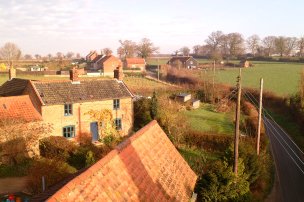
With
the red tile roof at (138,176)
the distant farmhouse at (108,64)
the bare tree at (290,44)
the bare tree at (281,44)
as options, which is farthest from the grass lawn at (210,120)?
the bare tree at (290,44)

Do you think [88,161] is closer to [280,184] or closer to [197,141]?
[197,141]

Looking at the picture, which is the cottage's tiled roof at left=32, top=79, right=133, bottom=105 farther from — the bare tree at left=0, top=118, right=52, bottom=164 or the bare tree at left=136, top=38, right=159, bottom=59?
the bare tree at left=136, top=38, right=159, bottom=59

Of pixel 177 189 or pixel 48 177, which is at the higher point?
pixel 177 189

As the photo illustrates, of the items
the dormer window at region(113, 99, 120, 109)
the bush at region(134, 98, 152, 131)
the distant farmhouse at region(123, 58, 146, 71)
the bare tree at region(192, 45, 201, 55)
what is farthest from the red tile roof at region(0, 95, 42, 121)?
the bare tree at region(192, 45, 201, 55)

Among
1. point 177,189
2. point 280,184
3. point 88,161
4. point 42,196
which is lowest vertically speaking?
point 280,184

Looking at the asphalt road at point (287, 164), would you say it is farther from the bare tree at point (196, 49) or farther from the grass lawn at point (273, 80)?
the bare tree at point (196, 49)

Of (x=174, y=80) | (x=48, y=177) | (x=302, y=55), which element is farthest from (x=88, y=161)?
(x=302, y=55)

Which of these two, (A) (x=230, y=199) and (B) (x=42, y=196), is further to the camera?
(A) (x=230, y=199)

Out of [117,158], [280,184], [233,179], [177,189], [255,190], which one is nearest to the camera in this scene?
[117,158]
